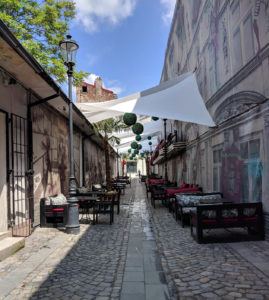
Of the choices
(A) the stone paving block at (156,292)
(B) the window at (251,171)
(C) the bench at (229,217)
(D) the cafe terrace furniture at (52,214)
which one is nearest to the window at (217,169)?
(B) the window at (251,171)

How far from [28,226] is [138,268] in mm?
3316

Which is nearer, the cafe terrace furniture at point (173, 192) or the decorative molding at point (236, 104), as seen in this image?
the decorative molding at point (236, 104)

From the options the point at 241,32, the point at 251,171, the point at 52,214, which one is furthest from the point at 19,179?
the point at 241,32

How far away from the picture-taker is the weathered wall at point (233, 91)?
503 cm

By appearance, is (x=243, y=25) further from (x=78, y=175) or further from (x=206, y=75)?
(x=78, y=175)

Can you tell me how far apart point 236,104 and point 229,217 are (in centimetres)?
272

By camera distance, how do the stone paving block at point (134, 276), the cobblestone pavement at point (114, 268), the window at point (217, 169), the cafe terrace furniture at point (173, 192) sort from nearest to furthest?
1. the cobblestone pavement at point (114, 268)
2. the stone paving block at point (134, 276)
3. the window at point (217, 169)
4. the cafe terrace furniture at point (173, 192)

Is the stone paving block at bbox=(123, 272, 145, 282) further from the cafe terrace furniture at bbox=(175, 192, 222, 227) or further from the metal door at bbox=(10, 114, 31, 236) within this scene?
the metal door at bbox=(10, 114, 31, 236)

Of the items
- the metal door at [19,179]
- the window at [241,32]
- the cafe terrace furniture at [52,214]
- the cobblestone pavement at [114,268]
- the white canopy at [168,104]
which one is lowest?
the cobblestone pavement at [114,268]

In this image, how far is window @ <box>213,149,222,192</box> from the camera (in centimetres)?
779

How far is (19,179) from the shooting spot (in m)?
6.01

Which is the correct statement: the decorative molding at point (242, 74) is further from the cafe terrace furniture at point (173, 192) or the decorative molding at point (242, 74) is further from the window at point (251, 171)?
the cafe terrace furniture at point (173, 192)

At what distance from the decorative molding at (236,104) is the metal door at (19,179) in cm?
Result: 511

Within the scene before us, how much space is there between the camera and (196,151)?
10.8m
